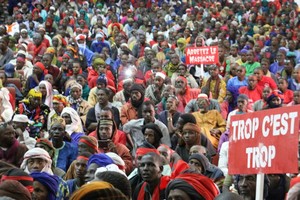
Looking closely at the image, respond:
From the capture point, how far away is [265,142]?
5500 mm

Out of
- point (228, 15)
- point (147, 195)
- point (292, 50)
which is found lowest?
point (147, 195)

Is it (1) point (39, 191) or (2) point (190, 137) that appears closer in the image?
(1) point (39, 191)

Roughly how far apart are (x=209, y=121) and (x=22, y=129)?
108 inches

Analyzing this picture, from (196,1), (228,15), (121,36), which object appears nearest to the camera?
(121,36)

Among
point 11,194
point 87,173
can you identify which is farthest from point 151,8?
point 11,194

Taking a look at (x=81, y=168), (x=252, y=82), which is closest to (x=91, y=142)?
(x=81, y=168)

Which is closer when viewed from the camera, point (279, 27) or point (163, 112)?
point (163, 112)

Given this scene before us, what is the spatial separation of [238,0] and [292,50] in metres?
8.42

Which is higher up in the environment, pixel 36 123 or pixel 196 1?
pixel 196 1

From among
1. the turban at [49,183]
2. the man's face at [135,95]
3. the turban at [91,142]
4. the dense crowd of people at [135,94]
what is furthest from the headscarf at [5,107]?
the turban at [49,183]

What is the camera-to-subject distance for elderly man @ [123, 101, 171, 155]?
10262 millimetres

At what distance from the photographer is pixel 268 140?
18.0 feet

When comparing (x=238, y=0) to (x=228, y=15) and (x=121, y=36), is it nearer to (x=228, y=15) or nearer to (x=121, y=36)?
A: (x=228, y=15)

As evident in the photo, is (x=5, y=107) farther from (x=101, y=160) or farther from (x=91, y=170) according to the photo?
(x=91, y=170)
